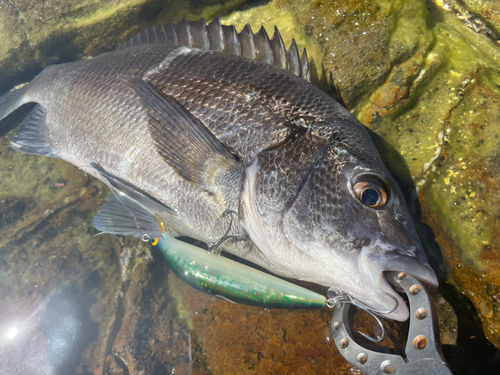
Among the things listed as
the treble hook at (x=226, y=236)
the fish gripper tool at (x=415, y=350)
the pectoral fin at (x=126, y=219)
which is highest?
the fish gripper tool at (x=415, y=350)

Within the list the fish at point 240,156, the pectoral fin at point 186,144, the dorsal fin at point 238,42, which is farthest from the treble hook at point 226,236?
the dorsal fin at point 238,42

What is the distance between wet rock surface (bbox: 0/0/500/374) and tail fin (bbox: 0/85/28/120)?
A: 0.31 m

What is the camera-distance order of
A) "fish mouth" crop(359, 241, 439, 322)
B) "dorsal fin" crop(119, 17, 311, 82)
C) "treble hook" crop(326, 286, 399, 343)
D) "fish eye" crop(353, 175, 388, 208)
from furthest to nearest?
"dorsal fin" crop(119, 17, 311, 82) < "treble hook" crop(326, 286, 399, 343) < "fish eye" crop(353, 175, 388, 208) < "fish mouth" crop(359, 241, 439, 322)

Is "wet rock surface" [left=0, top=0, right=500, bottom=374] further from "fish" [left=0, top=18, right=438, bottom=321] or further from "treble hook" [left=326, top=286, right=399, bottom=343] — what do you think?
"fish" [left=0, top=18, right=438, bottom=321]

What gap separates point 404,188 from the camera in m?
2.22

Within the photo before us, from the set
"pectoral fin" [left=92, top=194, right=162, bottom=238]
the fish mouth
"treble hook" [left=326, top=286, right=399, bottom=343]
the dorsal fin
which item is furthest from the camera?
"pectoral fin" [left=92, top=194, right=162, bottom=238]

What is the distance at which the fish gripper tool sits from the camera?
1414 millimetres

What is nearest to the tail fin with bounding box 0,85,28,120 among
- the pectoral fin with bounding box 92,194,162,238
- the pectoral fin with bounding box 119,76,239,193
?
the pectoral fin with bounding box 92,194,162,238

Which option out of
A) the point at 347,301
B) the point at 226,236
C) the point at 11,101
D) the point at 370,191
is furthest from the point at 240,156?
the point at 11,101

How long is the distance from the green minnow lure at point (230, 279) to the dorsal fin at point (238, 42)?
4.89 feet

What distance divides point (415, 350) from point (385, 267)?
0.60 m

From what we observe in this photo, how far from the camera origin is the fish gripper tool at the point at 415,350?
4.64ft

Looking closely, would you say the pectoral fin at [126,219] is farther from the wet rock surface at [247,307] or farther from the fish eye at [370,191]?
the fish eye at [370,191]

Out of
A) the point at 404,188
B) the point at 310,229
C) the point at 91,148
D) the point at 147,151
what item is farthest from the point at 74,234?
the point at 404,188
